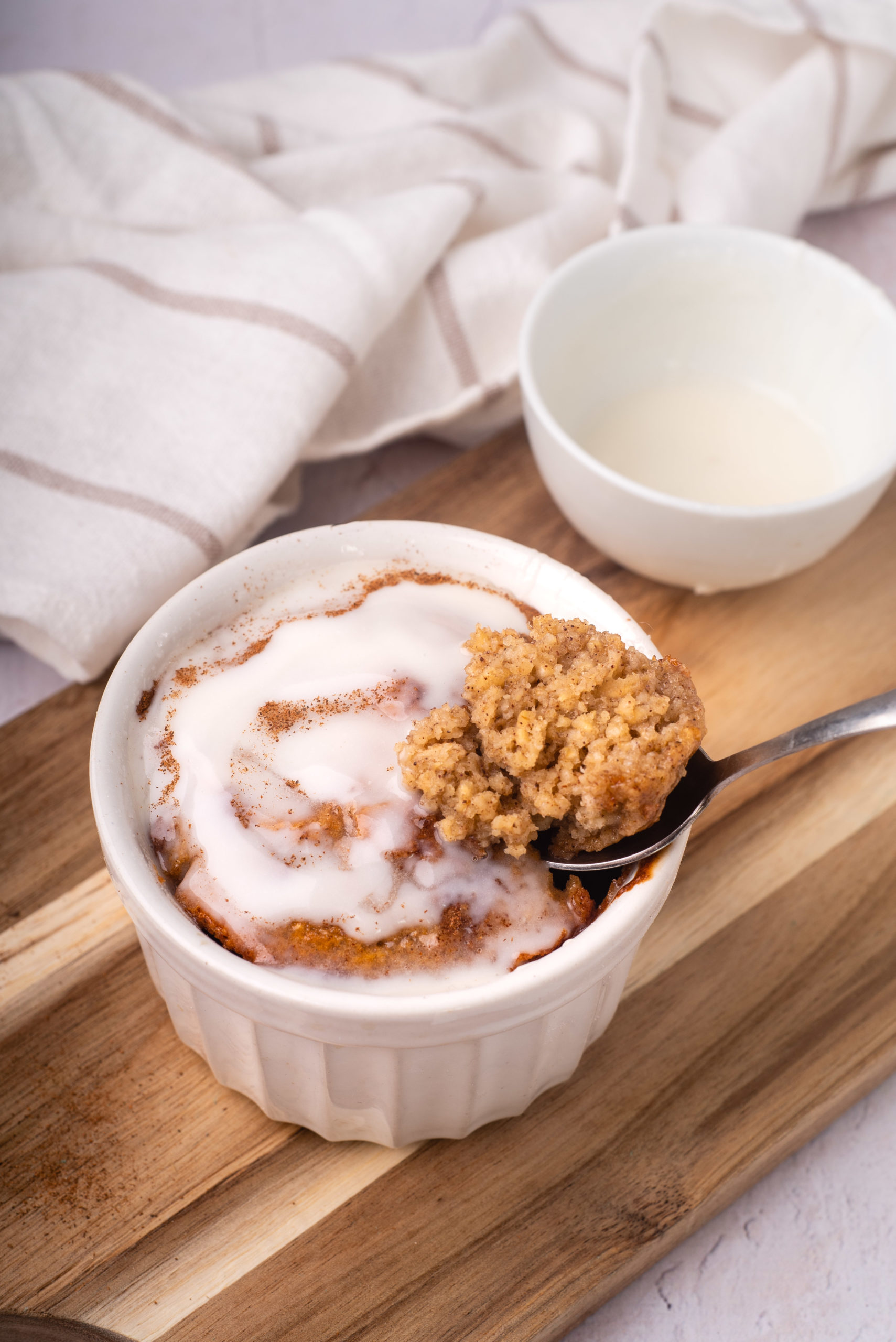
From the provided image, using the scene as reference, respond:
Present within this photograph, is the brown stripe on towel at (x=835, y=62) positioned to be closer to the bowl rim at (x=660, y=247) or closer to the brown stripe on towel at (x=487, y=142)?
the bowl rim at (x=660, y=247)

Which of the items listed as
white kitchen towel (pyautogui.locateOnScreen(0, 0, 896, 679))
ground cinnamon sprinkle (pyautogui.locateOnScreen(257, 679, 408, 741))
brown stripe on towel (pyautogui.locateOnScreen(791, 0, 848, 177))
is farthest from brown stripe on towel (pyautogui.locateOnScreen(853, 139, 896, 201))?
ground cinnamon sprinkle (pyautogui.locateOnScreen(257, 679, 408, 741))

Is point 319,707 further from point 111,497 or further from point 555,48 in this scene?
point 555,48

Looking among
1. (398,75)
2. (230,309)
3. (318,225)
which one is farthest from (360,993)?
(398,75)

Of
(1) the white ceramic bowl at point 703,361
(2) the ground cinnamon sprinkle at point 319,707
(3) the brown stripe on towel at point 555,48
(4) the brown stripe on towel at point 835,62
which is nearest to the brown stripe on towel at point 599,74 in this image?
(3) the brown stripe on towel at point 555,48

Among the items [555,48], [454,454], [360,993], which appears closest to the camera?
[360,993]

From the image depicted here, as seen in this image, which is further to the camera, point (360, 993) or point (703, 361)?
point (703, 361)

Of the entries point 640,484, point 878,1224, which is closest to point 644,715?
point 640,484
